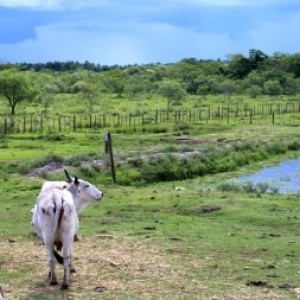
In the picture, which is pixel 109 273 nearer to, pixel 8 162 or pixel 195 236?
pixel 195 236

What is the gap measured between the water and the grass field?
4.16 m

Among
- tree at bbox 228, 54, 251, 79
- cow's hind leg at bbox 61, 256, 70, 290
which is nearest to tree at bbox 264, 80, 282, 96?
tree at bbox 228, 54, 251, 79

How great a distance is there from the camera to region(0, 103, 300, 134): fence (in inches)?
2311

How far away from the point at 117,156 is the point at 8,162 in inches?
225

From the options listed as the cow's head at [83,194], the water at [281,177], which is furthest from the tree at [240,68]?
the cow's head at [83,194]

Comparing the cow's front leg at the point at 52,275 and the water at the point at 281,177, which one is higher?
the cow's front leg at the point at 52,275

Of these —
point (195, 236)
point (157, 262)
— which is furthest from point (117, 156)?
point (157, 262)

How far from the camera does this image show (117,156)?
118ft

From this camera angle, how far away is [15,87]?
2916 inches

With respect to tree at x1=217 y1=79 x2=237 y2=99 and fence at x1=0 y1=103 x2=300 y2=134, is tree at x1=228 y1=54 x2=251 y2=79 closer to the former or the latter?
tree at x1=217 y1=79 x2=237 y2=99

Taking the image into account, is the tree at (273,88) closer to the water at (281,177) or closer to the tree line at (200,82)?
the tree line at (200,82)

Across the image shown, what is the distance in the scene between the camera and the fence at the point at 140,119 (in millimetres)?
58688

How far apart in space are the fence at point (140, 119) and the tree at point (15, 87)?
4.27m

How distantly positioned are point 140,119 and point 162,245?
5246 cm
